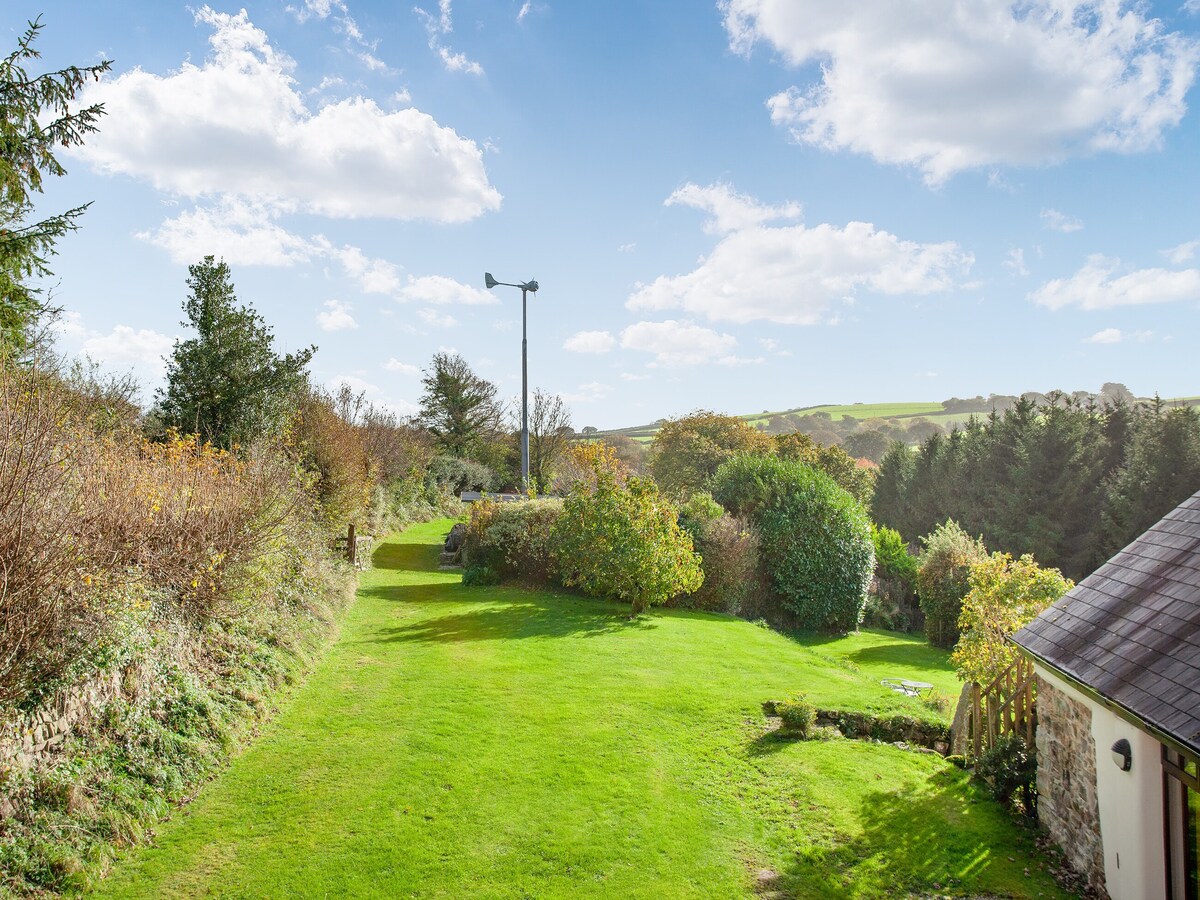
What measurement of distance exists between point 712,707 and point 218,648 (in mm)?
7023

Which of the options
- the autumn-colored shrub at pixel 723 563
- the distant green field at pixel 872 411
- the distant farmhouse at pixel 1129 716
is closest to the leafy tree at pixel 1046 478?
the autumn-colored shrub at pixel 723 563

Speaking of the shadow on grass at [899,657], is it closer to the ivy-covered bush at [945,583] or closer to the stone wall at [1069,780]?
the ivy-covered bush at [945,583]

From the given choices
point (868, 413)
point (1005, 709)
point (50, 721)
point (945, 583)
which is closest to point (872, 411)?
point (868, 413)

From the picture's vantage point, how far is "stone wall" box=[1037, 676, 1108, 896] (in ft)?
22.5

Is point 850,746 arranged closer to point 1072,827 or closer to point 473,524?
point 1072,827

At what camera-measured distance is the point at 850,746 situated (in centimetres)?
965

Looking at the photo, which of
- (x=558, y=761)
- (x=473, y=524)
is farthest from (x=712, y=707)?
(x=473, y=524)

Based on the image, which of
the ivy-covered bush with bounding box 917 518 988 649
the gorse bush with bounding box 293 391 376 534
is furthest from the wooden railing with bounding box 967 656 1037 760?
the gorse bush with bounding box 293 391 376 534

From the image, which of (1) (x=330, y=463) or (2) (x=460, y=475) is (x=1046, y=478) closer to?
(2) (x=460, y=475)

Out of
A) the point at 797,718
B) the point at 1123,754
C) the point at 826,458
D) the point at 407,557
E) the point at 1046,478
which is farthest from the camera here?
the point at 826,458

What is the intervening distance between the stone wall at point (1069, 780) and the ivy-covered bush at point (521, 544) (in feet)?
41.5

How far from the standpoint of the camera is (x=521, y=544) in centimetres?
1942

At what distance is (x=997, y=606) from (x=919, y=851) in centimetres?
695

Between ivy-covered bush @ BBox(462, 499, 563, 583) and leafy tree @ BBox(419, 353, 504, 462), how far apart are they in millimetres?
23354
